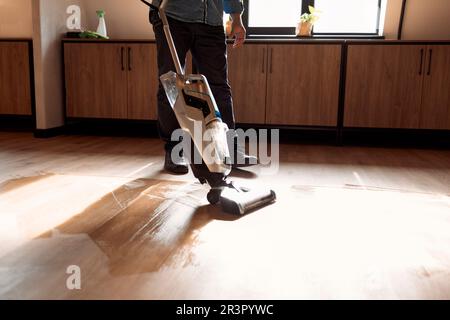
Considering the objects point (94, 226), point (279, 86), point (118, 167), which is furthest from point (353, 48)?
point (94, 226)

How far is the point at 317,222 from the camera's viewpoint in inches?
55.4

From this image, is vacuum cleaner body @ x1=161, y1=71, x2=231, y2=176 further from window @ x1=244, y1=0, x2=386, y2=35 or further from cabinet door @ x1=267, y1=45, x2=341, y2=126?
window @ x1=244, y1=0, x2=386, y2=35

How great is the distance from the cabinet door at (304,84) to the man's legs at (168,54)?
1.28 m

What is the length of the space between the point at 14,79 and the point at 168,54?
200cm

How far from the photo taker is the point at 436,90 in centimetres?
300

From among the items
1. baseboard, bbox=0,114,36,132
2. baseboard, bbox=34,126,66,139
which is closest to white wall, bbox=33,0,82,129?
baseboard, bbox=34,126,66,139

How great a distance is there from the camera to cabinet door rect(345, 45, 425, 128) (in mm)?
3010

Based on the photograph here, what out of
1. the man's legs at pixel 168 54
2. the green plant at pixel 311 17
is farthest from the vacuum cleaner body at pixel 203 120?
the green plant at pixel 311 17

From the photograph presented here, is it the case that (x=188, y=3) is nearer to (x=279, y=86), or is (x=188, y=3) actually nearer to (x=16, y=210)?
(x=16, y=210)

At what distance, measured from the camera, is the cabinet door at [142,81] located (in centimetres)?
328

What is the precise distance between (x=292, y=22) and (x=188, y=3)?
186cm

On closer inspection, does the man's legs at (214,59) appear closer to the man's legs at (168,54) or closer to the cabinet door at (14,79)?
the man's legs at (168,54)

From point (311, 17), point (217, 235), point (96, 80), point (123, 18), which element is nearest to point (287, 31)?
point (311, 17)

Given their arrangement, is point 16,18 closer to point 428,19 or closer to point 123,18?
point 123,18
